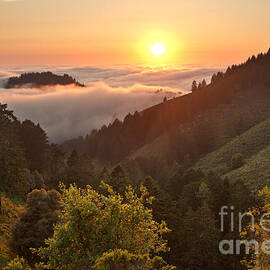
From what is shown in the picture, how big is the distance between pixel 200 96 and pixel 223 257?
4954 inches

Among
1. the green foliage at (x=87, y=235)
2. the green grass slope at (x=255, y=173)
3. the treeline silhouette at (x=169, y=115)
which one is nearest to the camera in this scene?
the green foliage at (x=87, y=235)

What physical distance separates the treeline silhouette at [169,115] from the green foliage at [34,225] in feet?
402

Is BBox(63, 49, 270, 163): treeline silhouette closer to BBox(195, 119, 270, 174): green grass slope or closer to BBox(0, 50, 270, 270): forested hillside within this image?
BBox(0, 50, 270, 270): forested hillside

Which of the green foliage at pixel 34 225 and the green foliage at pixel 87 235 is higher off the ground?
the green foliage at pixel 87 235

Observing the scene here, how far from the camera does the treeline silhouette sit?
154 meters

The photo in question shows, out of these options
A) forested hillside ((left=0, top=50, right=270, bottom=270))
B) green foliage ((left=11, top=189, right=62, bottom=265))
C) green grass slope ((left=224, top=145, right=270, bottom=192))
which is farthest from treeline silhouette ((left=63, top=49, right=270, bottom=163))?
green foliage ((left=11, top=189, right=62, bottom=265))

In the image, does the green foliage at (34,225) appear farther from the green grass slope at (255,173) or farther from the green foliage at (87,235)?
the green grass slope at (255,173)

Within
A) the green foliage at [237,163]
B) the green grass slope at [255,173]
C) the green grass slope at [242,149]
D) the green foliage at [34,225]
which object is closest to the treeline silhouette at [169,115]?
the green grass slope at [242,149]

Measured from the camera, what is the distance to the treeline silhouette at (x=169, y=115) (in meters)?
154

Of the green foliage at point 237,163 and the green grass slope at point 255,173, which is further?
the green foliage at point 237,163

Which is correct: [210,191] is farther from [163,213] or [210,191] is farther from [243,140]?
[243,140]

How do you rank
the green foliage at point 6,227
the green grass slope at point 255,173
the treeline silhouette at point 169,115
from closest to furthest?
the green foliage at point 6,227 → the green grass slope at point 255,173 → the treeline silhouette at point 169,115

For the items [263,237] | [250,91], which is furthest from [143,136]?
[263,237]

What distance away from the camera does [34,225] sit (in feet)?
88.9
